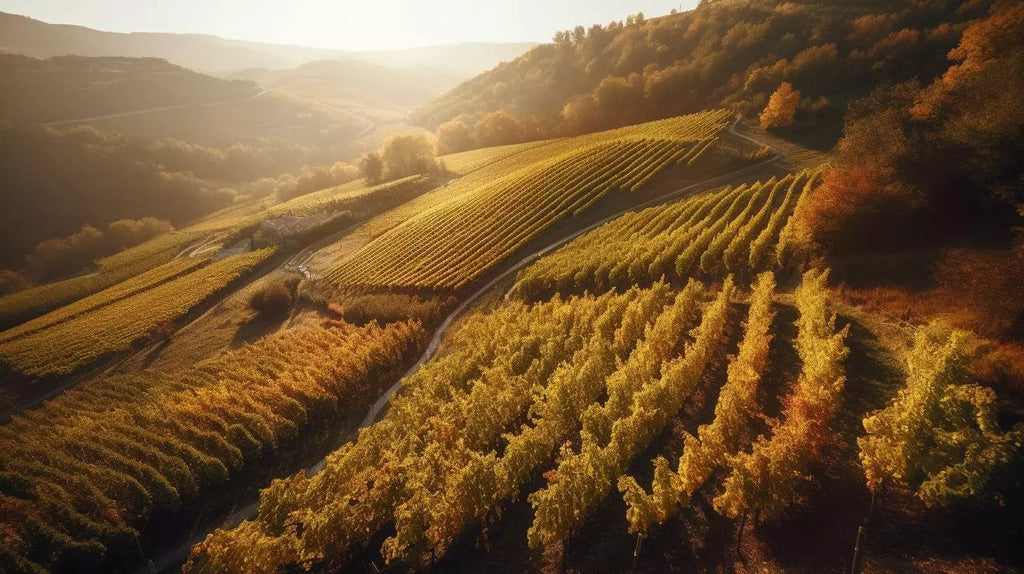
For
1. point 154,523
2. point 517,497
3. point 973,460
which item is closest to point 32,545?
point 154,523

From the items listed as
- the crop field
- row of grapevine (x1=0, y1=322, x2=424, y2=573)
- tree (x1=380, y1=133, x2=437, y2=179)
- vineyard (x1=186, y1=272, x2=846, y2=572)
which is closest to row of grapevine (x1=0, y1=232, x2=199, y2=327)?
Result: row of grapevine (x1=0, y1=322, x2=424, y2=573)

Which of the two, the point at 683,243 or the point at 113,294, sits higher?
the point at 683,243

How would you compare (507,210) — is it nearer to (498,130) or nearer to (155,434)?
(155,434)

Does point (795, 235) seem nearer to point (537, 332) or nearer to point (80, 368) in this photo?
point (537, 332)

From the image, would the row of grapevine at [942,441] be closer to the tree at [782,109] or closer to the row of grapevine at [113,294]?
the tree at [782,109]

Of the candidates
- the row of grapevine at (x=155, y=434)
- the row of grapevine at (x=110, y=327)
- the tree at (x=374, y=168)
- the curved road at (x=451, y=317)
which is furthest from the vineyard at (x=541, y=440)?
the tree at (x=374, y=168)

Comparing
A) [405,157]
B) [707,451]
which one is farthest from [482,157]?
[707,451]

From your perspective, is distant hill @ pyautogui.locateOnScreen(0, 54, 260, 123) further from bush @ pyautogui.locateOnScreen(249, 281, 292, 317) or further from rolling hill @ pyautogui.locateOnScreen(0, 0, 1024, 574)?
bush @ pyautogui.locateOnScreen(249, 281, 292, 317)
